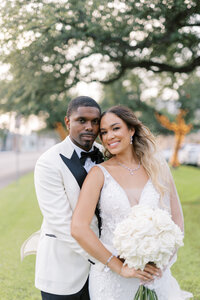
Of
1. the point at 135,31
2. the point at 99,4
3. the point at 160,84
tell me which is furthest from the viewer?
the point at 160,84

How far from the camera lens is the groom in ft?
8.29

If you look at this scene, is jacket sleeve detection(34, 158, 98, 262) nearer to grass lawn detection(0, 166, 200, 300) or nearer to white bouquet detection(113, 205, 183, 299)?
white bouquet detection(113, 205, 183, 299)

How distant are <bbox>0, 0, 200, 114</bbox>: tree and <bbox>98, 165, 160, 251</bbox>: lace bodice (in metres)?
4.36

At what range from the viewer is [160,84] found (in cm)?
1441

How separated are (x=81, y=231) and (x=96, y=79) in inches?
290

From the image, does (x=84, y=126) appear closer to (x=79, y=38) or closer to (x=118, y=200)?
(x=118, y=200)

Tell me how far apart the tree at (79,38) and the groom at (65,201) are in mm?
3861

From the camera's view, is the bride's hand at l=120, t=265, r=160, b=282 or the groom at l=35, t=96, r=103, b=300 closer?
the bride's hand at l=120, t=265, r=160, b=282

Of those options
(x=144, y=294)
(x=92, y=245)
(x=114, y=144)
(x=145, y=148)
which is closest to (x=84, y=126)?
(x=114, y=144)

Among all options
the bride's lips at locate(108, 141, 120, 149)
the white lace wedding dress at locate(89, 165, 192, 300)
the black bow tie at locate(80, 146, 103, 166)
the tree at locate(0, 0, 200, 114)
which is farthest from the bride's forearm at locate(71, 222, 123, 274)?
the tree at locate(0, 0, 200, 114)

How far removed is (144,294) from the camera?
8.28 feet

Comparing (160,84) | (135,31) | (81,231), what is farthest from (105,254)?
(160,84)

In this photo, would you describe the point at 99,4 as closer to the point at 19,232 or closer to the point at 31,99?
the point at 31,99

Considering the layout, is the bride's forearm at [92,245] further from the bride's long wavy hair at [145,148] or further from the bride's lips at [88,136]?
the bride's lips at [88,136]
